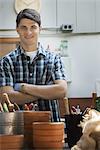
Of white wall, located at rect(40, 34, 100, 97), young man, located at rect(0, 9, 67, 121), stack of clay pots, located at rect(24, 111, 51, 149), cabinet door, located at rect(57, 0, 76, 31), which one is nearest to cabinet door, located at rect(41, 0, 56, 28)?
cabinet door, located at rect(57, 0, 76, 31)

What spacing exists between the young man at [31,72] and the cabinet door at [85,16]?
296 centimetres

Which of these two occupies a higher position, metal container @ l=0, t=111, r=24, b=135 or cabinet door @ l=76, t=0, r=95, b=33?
cabinet door @ l=76, t=0, r=95, b=33

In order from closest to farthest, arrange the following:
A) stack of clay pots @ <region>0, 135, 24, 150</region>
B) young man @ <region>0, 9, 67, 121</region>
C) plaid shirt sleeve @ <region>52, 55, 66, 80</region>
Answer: stack of clay pots @ <region>0, 135, 24, 150</region>
young man @ <region>0, 9, 67, 121</region>
plaid shirt sleeve @ <region>52, 55, 66, 80</region>

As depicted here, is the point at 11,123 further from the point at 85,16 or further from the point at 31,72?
the point at 85,16

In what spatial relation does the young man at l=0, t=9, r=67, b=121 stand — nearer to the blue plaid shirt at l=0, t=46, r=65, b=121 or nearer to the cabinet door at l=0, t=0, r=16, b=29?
the blue plaid shirt at l=0, t=46, r=65, b=121

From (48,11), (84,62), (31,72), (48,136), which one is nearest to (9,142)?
(48,136)

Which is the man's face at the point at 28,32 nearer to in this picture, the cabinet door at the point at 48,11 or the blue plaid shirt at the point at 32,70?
the blue plaid shirt at the point at 32,70

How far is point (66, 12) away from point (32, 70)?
3097mm

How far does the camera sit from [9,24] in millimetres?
4309

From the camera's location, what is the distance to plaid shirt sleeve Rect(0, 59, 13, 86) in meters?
1.43

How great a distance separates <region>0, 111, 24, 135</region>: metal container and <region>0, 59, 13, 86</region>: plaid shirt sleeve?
0.55m

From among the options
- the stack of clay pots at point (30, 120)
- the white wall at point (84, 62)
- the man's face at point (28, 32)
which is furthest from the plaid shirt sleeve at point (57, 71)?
the white wall at point (84, 62)

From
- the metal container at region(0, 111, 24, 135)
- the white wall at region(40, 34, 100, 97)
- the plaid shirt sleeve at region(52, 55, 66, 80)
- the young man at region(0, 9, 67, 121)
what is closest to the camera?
the metal container at region(0, 111, 24, 135)

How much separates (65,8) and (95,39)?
547 millimetres
